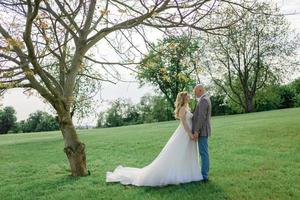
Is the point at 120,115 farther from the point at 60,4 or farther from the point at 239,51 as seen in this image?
the point at 60,4

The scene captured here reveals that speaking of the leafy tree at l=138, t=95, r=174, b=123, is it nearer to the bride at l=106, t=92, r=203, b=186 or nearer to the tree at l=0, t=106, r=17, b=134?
the tree at l=0, t=106, r=17, b=134

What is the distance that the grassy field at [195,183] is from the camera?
10.7 metres

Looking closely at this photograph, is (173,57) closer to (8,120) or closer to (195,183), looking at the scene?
(195,183)

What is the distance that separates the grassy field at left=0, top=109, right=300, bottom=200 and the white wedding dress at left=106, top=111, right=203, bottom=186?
38 cm

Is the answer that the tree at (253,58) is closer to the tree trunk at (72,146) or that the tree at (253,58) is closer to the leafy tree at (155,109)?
the leafy tree at (155,109)

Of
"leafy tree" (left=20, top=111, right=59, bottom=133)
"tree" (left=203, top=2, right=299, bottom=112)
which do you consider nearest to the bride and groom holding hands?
"tree" (left=203, top=2, right=299, bottom=112)

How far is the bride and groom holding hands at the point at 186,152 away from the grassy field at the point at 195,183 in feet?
1.31

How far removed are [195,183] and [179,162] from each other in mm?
746

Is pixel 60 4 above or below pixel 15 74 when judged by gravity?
above

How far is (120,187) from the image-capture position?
12.0 m

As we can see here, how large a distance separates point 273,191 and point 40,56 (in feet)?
23.9

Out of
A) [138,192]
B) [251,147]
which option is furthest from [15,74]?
[251,147]

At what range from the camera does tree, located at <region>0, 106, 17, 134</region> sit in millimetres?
77875

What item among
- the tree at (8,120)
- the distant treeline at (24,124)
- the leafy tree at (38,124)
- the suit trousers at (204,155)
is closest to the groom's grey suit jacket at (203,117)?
the suit trousers at (204,155)
